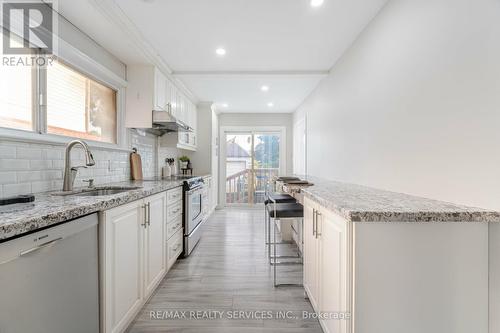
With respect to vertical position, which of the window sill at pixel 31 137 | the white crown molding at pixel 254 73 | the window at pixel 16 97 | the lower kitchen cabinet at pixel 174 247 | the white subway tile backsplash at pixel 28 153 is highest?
the white crown molding at pixel 254 73

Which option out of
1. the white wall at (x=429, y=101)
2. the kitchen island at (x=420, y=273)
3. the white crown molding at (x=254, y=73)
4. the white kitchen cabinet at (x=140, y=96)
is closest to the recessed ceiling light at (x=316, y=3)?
the white wall at (x=429, y=101)

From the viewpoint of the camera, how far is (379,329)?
1069 mm

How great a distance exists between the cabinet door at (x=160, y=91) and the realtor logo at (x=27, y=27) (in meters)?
1.24

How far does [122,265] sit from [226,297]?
0.96 meters

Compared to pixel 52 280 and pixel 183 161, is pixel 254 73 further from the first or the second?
pixel 52 280

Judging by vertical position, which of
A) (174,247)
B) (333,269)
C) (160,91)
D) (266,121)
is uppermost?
(266,121)

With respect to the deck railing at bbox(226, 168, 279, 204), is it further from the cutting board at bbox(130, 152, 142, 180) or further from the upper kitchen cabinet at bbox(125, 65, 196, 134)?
the upper kitchen cabinet at bbox(125, 65, 196, 134)

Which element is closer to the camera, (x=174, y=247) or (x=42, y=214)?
(x=42, y=214)

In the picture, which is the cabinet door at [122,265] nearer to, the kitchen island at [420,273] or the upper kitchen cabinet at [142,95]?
the kitchen island at [420,273]

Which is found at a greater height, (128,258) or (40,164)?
(40,164)

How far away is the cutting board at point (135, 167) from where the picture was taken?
2.94 m

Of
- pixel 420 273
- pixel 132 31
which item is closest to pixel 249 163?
pixel 132 31

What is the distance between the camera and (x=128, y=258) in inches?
63.5

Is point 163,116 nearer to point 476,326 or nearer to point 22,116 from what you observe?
point 22,116
